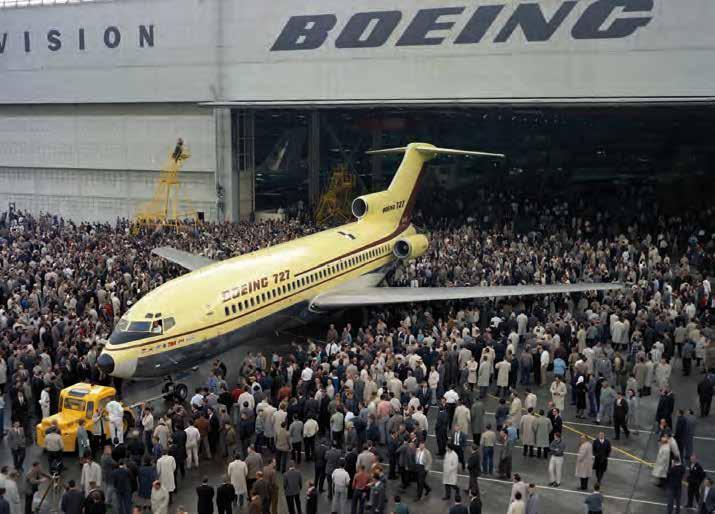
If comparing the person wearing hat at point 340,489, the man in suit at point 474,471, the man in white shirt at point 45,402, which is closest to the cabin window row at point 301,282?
the man in white shirt at point 45,402

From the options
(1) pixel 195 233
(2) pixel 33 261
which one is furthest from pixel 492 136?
(2) pixel 33 261

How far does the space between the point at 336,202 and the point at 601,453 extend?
107 feet

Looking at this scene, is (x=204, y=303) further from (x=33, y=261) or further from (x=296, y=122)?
(x=296, y=122)

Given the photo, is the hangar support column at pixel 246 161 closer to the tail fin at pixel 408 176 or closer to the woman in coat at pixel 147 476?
the tail fin at pixel 408 176

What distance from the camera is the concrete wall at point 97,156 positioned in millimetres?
45812

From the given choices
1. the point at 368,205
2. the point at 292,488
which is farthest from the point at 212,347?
the point at 368,205

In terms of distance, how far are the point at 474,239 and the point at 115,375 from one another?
21568 mm

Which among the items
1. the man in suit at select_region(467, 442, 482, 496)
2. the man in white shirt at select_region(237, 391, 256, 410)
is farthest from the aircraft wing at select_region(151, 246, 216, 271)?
the man in suit at select_region(467, 442, 482, 496)

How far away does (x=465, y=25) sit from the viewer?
35844 mm

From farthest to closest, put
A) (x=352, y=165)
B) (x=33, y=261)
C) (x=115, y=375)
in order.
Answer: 1. (x=352, y=165)
2. (x=33, y=261)
3. (x=115, y=375)

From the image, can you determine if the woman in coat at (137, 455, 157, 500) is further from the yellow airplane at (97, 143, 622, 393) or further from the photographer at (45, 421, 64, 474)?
the yellow airplane at (97, 143, 622, 393)

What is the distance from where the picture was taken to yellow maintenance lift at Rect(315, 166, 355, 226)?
45.5 m

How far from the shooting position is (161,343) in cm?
1845

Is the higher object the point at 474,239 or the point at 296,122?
the point at 296,122
